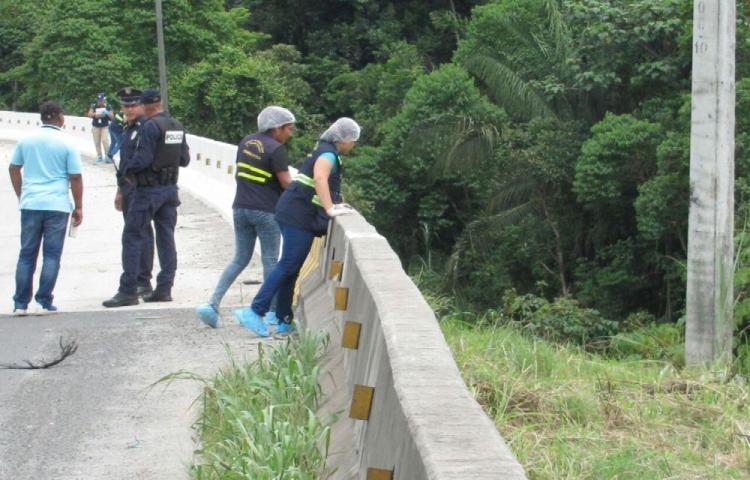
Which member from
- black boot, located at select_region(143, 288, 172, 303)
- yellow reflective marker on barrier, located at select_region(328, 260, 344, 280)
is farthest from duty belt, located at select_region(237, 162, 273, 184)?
black boot, located at select_region(143, 288, 172, 303)

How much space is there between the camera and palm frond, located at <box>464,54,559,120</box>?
2862 cm

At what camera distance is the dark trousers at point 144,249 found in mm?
11539

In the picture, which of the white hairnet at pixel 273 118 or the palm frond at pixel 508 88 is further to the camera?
the palm frond at pixel 508 88

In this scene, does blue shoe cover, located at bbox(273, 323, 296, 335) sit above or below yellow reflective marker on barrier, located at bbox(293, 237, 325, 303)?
below

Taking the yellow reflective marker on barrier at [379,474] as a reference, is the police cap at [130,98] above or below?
above

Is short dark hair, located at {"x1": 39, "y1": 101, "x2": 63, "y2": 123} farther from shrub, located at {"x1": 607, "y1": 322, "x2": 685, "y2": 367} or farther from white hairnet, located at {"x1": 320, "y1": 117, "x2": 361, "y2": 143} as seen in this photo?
shrub, located at {"x1": 607, "y1": 322, "x2": 685, "y2": 367}

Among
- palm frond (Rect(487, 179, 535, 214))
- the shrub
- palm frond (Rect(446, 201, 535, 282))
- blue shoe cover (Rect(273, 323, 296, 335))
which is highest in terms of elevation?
blue shoe cover (Rect(273, 323, 296, 335))

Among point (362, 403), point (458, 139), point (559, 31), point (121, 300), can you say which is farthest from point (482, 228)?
point (362, 403)

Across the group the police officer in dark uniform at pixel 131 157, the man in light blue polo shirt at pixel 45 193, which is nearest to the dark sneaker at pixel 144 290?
the police officer in dark uniform at pixel 131 157

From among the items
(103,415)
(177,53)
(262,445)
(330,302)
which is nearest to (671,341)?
(330,302)

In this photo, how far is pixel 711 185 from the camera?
34.9 feet

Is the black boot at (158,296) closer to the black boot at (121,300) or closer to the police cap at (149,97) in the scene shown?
the black boot at (121,300)

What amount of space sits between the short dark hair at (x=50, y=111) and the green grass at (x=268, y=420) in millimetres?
3785

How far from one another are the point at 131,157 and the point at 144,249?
896 mm
